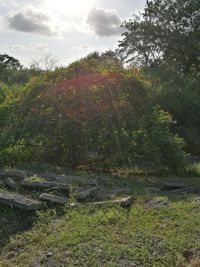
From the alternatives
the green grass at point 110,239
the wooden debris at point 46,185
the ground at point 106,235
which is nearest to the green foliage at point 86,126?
the wooden debris at point 46,185

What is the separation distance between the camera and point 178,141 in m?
9.46

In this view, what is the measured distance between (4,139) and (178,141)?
3.30 metres

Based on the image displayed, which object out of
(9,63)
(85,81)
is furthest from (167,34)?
(85,81)

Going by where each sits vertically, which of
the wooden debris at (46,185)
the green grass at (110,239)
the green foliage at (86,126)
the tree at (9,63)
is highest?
the tree at (9,63)

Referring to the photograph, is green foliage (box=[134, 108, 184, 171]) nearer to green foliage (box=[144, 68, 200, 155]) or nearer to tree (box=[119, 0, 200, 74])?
green foliage (box=[144, 68, 200, 155])

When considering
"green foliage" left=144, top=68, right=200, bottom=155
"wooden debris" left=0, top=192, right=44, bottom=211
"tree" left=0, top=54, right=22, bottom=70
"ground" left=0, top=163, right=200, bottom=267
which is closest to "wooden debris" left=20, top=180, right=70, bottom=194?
"wooden debris" left=0, top=192, right=44, bottom=211

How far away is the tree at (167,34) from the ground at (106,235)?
84.5 ft

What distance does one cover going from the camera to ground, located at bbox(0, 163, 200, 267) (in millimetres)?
4805

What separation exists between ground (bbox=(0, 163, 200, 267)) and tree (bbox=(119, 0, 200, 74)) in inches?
1014

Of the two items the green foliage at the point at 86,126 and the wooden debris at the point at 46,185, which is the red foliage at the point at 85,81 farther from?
the wooden debris at the point at 46,185

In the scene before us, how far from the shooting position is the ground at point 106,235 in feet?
15.8

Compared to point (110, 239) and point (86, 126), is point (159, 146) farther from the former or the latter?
point (110, 239)

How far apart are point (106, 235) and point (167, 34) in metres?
27.5

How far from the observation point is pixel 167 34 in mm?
31484
